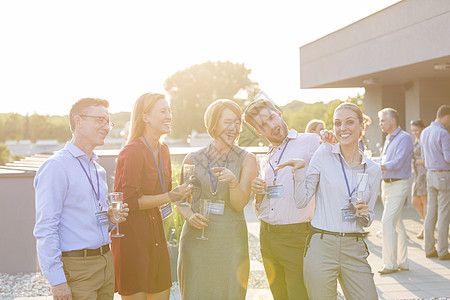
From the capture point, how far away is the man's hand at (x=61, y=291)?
7.74 ft

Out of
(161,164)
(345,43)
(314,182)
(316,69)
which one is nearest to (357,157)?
(314,182)

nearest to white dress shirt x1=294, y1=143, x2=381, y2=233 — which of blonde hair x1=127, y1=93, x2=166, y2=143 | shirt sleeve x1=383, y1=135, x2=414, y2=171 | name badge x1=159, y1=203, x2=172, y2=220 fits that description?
name badge x1=159, y1=203, x2=172, y2=220

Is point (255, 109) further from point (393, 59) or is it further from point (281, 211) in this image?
point (393, 59)

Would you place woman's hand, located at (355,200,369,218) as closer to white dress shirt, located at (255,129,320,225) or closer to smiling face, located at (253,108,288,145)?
white dress shirt, located at (255,129,320,225)

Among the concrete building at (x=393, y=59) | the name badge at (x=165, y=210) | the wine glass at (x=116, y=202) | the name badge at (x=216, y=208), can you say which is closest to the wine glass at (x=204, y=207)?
the name badge at (x=216, y=208)

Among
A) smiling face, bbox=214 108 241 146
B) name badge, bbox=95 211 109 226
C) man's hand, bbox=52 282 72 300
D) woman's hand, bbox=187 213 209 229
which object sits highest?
smiling face, bbox=214 108 241 146

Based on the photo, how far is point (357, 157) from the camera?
9.52 feet

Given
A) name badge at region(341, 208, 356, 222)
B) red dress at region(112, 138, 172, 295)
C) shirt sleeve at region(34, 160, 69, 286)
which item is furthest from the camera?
red dress at region(112, 138, 172, 295)

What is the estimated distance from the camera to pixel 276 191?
301cm

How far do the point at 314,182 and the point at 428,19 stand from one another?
8423mm

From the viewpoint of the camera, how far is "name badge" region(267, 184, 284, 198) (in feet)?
9.83

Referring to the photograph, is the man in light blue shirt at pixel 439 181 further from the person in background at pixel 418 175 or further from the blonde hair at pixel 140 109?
the blonde hair at pixel 140 109

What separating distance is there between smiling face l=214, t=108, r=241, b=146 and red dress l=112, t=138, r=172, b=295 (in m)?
0.49

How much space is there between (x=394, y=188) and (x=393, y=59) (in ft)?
19.9
